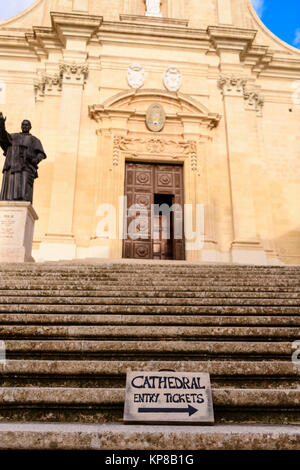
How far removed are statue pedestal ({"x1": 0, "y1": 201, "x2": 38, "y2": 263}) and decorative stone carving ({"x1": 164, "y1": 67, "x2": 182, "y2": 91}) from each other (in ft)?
23.4

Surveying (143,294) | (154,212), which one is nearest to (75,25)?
(154,212)

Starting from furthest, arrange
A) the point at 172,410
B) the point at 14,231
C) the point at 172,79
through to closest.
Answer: the point at 172,79 → the point at 14,231 → the point at 172,410

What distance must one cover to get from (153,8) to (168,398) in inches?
595

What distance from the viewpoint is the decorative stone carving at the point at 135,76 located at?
12102 millimetres

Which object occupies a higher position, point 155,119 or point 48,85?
point 48,85

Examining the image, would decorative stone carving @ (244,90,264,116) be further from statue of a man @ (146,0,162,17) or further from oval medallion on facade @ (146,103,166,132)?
statue of a man @ (146,0,162,17)

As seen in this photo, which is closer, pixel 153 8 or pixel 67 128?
pixel 67 128

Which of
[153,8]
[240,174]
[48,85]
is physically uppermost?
[153,8]

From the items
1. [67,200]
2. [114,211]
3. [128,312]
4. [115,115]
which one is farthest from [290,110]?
[128,312]

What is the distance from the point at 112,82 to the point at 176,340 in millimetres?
10749

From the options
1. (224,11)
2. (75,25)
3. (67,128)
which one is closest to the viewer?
(67,128)

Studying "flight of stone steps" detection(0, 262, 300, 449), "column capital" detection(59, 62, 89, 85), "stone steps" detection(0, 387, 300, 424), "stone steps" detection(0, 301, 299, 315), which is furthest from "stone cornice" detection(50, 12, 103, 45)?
"stone steps" detection(0, 387, 300, 424)

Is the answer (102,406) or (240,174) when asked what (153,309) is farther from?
(240,174)

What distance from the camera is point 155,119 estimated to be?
1178 cm
